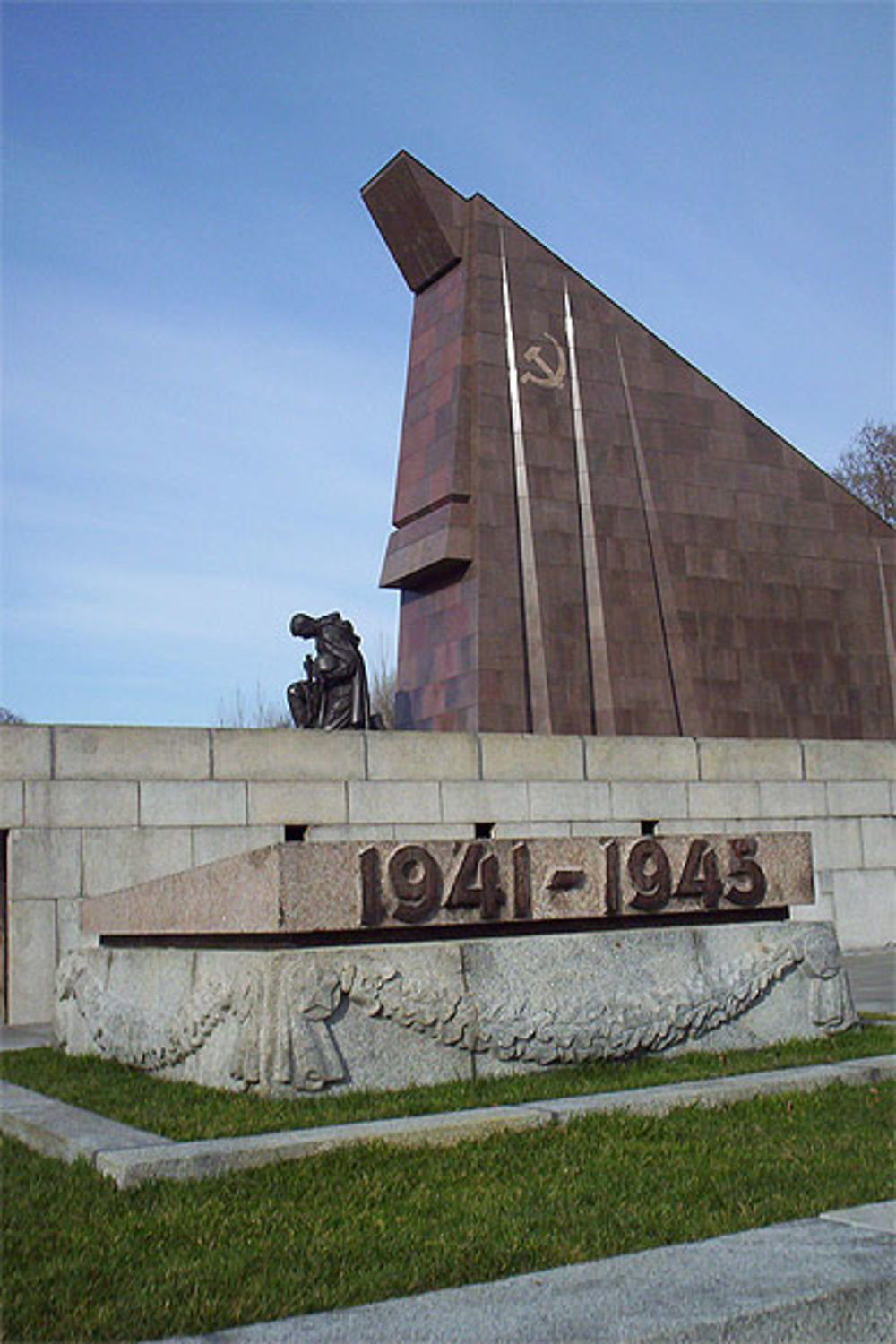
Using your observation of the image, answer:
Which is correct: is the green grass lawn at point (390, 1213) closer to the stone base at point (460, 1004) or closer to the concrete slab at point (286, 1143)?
the concrete slab at point (286, 1143)

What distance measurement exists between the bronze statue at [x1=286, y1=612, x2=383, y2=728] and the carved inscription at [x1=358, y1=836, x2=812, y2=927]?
819 cm

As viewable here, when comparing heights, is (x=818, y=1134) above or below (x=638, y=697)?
below

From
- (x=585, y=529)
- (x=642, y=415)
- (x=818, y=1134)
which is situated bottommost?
(x=818, y=1134)

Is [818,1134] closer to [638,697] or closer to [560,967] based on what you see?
[560,967]

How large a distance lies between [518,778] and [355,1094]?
7981 mm

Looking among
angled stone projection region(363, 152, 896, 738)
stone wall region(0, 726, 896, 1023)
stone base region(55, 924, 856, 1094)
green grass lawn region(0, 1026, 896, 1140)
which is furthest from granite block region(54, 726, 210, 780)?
angled stone projection region(363, 152, 896, 738)

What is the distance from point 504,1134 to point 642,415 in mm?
13806

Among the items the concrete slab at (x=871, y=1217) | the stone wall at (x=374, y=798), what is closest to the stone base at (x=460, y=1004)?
the concrete slab at (x=871, y=1217)

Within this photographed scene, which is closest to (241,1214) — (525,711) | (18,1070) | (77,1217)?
(77,1217)

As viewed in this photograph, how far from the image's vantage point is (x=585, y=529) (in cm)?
→ 1719

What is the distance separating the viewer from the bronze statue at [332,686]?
15641 millimetres

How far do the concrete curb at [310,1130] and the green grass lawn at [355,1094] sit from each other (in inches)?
7.2

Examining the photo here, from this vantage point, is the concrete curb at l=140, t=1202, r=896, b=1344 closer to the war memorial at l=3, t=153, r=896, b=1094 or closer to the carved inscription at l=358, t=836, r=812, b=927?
the war memorial at l=3, t=153, r=896, b=1094

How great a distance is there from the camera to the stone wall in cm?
1176
